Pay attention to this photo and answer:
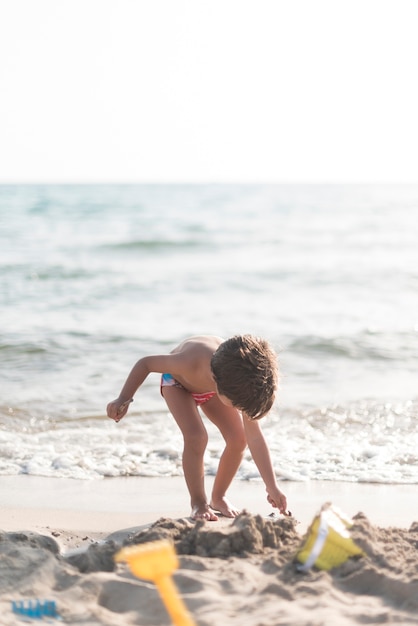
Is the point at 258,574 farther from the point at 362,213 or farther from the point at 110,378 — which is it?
the point at 362,213

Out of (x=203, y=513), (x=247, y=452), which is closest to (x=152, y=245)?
(x=247, y=452)

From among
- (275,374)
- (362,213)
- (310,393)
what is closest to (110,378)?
(310,393)

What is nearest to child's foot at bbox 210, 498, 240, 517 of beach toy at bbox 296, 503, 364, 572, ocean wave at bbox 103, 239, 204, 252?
beach toy at bbox 296, 503, 364, 572

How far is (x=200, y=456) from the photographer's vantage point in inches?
146

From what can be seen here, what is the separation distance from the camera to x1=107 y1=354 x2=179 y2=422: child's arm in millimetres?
3625

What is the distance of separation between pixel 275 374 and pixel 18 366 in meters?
4.21

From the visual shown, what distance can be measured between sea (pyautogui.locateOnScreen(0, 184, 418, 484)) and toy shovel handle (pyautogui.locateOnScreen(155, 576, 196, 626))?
176cm

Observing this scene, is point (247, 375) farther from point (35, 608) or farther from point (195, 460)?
point (35, 608)

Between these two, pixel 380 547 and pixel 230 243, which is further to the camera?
pixel 230 243

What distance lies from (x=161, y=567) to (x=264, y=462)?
2.88 feet

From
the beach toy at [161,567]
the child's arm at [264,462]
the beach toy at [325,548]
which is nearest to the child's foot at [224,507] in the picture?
the child's arm at [264,462]

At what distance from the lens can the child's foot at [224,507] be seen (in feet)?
12.3

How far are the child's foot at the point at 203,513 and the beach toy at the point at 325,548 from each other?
0.83 metres

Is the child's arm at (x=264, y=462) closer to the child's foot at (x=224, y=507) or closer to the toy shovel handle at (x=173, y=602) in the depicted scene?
the child's foot at (x=224, y=507)
